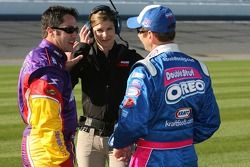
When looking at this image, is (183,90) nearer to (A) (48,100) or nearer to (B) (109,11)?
(A) (48,100)

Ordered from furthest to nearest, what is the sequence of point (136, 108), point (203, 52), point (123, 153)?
point (203, 52) < point (123, 153) < point (136, 108)

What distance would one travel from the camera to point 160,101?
12.3ft

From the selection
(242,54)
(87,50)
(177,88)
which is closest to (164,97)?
(177,88)

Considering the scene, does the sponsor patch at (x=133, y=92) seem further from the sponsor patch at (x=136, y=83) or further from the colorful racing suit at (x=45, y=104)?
the colorful racing suit at (x=45, y=104)

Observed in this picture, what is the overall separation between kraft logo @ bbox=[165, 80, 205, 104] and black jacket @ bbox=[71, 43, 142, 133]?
1.23 metres

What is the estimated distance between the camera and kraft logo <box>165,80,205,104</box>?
3.79m

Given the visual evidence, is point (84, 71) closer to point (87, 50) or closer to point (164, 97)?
point (87, 50)

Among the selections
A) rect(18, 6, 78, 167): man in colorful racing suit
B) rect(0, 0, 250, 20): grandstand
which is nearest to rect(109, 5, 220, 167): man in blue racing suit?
rect(18, 6, 78, 167): man in colorful racing suit

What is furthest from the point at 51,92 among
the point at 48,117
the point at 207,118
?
the point at 207,118

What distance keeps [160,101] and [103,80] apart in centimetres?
138

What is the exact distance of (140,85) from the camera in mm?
3713

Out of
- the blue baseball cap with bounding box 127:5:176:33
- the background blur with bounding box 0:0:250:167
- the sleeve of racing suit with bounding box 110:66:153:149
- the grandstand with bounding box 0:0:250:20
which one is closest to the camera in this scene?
the sleeve of racing suit with bounding box 110:66:153:149

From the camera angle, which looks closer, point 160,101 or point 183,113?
point 160,101

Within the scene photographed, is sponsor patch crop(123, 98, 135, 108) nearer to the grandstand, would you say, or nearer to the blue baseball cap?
the blue baseball cap
